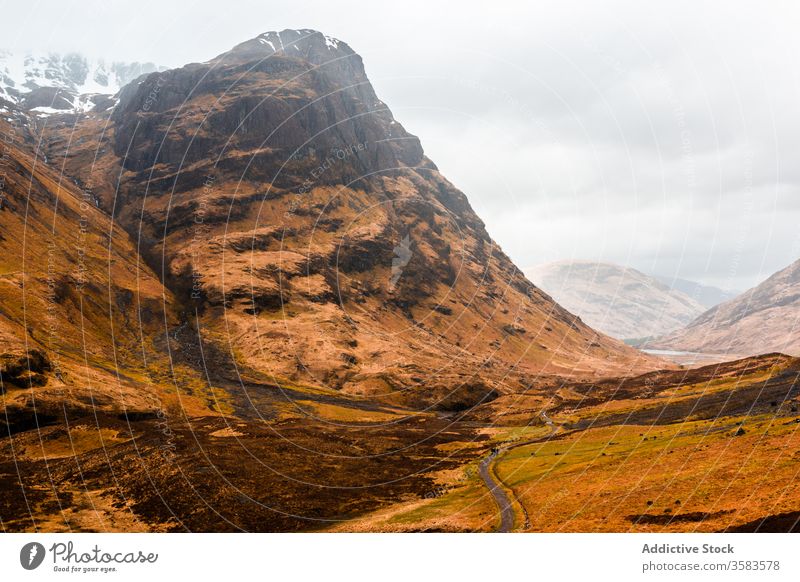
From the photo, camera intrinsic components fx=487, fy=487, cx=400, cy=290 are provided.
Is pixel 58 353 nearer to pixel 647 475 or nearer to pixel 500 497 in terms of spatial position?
pixel 500 497

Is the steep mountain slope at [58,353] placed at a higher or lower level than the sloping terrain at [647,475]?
higher

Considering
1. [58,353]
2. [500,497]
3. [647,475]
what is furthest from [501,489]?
[58,353]

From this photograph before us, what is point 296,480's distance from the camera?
88.1 meters

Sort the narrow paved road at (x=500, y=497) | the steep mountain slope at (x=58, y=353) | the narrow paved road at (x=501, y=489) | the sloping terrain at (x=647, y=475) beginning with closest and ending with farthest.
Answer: the sloping terrain at (x=647, y=475) → the narrow paved road at (x=500, y=497) → the narrow paved road at (x=501, y=489) → the steep mountain slope at (x=58, y=353)

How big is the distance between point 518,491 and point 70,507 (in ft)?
220

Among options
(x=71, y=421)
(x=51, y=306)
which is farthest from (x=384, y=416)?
(x=51, y=306)

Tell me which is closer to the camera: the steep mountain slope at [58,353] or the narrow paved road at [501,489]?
the narrow paved road at [501,489]

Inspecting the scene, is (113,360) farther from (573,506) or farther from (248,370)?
(573,506)

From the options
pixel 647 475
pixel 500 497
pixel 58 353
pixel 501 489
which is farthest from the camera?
pixel 58 353

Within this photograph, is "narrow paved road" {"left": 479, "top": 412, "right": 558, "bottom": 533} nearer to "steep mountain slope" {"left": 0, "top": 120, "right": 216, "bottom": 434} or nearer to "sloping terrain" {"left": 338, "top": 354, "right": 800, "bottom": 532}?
"sloping terrain" {"left": 338, "top": 354, "right": 800, "bottom": 532}

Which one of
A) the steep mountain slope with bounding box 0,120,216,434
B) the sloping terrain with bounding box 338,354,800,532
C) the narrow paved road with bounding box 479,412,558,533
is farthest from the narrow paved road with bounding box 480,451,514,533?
the steep mountain slope with bounding box 0,120,216,434

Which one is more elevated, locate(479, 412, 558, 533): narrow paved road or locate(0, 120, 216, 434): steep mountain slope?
locate(0, 120, 216, 434): steep mountain slope

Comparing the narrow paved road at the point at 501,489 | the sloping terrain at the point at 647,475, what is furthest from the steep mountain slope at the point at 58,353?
the narrow paved road at the point at 501,489

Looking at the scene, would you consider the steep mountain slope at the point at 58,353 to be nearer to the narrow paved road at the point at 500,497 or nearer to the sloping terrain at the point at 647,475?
the sloping terrain at the point at 647,475
